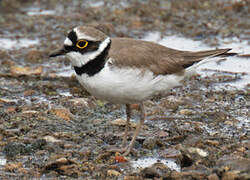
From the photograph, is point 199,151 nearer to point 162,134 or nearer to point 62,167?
point 162,134

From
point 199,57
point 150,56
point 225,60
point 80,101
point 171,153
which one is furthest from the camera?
point 225,60

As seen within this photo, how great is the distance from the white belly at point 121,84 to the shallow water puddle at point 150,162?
0.62 metres

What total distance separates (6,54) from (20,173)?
4.28 m

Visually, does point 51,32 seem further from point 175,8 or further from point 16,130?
point 16,130

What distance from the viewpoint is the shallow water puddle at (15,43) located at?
29.2 ft

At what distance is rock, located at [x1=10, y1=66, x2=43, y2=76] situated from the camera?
25.2 ft

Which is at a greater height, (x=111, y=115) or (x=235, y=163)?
(x=235, y=163)

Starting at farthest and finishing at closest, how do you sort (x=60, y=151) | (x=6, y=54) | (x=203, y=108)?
(x=6, y=54), (x=203, y=108), (x=60, y=151)

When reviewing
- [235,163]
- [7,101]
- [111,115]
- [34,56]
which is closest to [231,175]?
[235,163]

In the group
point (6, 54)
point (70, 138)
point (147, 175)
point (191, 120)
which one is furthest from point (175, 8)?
point (147, 175)

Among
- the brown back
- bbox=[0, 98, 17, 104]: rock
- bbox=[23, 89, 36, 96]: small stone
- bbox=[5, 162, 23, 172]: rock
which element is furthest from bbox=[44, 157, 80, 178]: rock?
bbox=[23, 89, 36, 96]: small stone

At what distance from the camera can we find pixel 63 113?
6043 millimetres

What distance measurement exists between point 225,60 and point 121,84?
3850 mm

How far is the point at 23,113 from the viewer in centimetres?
599
